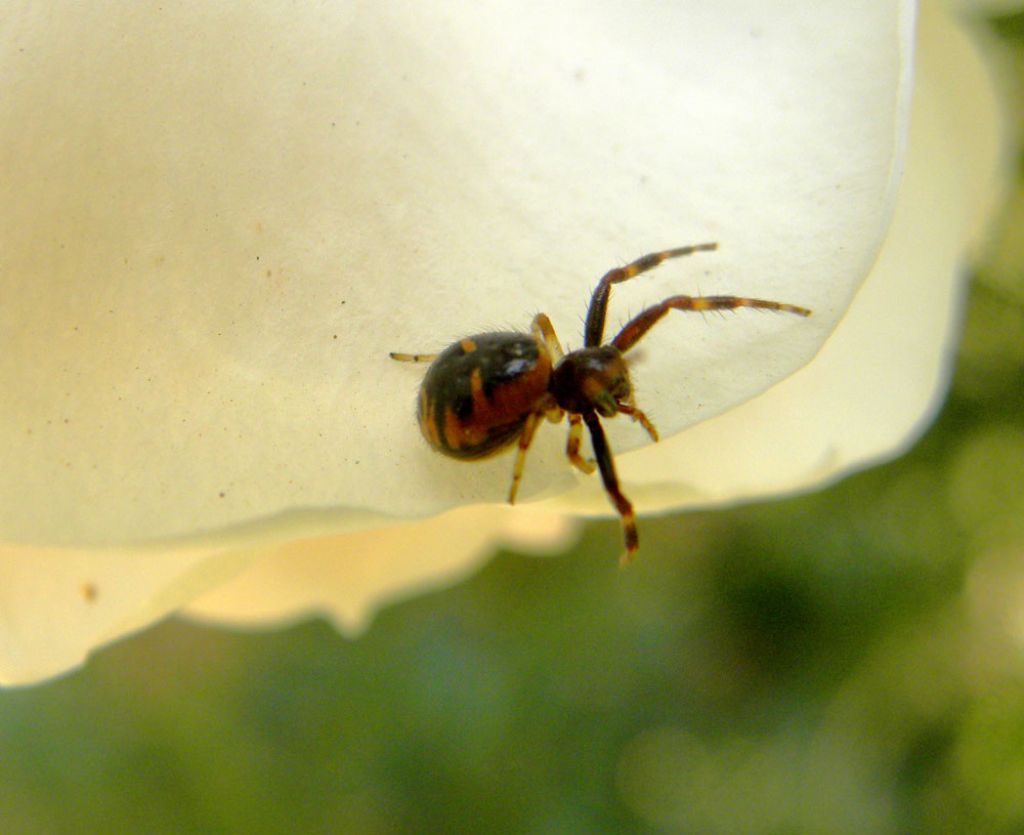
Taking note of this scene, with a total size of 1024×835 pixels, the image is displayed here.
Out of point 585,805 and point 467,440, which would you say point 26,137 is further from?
point 585,805

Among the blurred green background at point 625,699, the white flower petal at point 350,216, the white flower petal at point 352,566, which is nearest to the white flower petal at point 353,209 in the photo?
the white flower petal at point 350,216

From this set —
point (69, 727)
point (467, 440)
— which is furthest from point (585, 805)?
point (467, 440)

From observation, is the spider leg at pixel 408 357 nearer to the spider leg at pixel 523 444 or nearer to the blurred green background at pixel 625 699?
→ the spider leg at pixel 523 444

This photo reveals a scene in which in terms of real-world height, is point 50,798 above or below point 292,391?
below

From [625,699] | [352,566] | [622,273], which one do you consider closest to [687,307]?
[622,273]

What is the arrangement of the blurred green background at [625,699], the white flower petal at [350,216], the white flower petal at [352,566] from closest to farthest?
the white flower petal at [350,216] → the white flower petal at [352,566] → the blurred green background at [625,699]

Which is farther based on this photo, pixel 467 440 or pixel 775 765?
pixel 775 765

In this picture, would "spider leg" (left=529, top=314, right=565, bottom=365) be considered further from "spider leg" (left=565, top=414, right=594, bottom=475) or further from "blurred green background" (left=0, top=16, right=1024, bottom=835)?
"blurred green background" (left=0, top=16, right=1024, bottom=835)
